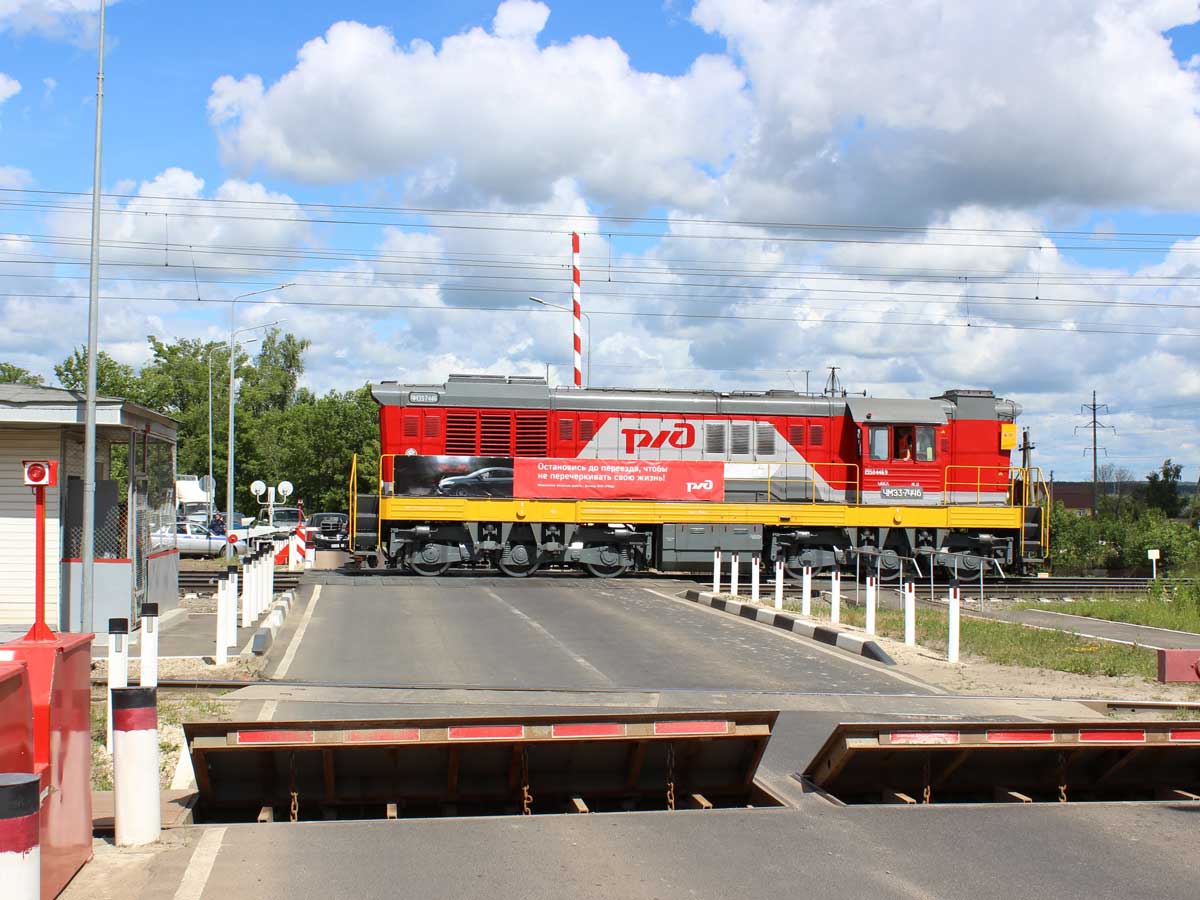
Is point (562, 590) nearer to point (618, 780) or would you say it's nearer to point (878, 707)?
point (878, 707)

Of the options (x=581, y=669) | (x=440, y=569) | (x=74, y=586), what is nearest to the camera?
(x=581, y=669)

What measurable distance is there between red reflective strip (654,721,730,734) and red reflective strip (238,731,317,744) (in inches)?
81.5

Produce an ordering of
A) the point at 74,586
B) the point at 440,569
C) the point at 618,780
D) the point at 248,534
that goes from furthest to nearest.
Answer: the point at 248,534 < the point at 440,569 < the point at 74,586 < the point at 618,780

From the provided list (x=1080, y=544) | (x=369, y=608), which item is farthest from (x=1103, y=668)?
(x=1080, y=544)

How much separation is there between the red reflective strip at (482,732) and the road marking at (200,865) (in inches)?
55.8

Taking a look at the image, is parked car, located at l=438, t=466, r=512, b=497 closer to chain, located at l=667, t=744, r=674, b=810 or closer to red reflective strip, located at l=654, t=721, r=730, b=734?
chain, located at l=667, t=744, r=674, b=810

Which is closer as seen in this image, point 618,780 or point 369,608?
point 618,780

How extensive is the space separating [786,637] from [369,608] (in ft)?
24.0

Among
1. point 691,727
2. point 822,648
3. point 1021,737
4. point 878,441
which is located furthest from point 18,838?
point 878,441

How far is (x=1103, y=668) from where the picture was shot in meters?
14.2

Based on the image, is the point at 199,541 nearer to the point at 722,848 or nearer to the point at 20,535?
the point at 20,535

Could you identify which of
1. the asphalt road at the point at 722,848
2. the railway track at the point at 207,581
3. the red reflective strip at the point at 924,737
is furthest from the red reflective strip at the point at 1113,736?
the railway track at the point at 207,581

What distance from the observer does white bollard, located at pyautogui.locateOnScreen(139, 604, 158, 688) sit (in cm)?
1062

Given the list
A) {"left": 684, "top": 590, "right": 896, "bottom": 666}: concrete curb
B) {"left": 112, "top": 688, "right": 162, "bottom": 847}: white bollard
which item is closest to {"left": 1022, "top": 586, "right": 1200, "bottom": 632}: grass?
{"left": 684, "top": 590, "right": 896, "bottom": 666}: concrete curb
